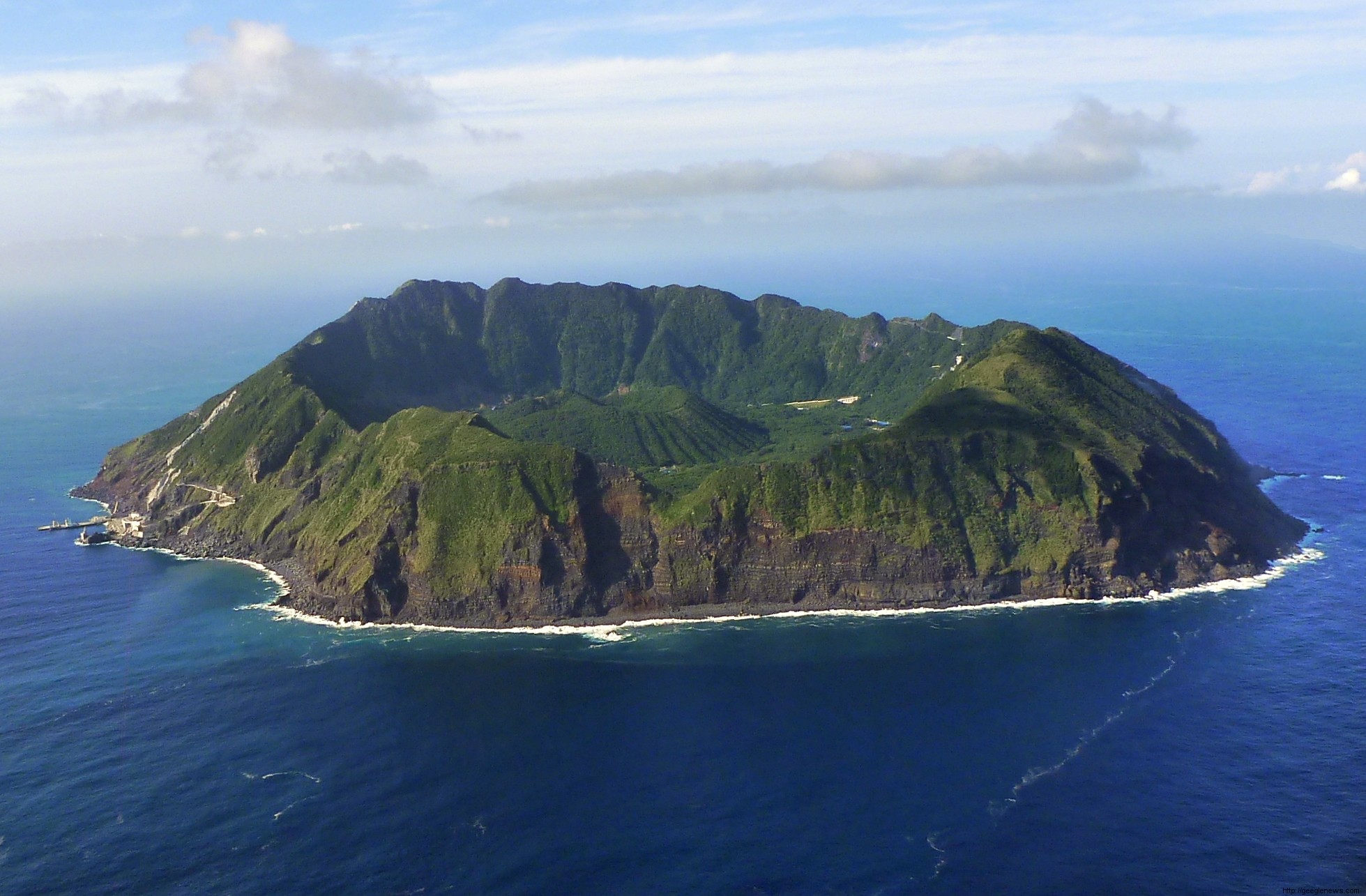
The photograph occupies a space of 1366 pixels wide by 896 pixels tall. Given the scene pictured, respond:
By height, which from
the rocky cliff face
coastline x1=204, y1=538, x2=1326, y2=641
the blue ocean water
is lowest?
the blue ocean water

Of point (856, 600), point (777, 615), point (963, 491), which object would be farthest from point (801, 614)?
Answer: point (963, 491)

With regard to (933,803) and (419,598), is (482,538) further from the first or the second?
(933,803)

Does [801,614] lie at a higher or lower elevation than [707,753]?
higher

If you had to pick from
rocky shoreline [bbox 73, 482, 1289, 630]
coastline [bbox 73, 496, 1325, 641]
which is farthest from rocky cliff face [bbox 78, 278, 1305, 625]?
coastline [bbox 73, 496, 1325, 641]

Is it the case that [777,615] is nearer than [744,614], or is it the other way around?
[744,614]

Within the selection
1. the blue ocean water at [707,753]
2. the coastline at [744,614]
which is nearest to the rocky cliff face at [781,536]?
the coastline at [744,614]

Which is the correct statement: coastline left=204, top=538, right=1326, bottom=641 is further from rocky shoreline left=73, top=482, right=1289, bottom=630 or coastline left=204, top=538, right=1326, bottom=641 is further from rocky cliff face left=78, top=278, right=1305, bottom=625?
rocky cliff face left=78, top=278, right=1305, bottom=625

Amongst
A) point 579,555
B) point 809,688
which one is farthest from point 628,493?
point 809,688

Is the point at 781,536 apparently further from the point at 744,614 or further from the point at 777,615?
the point at 744,614
